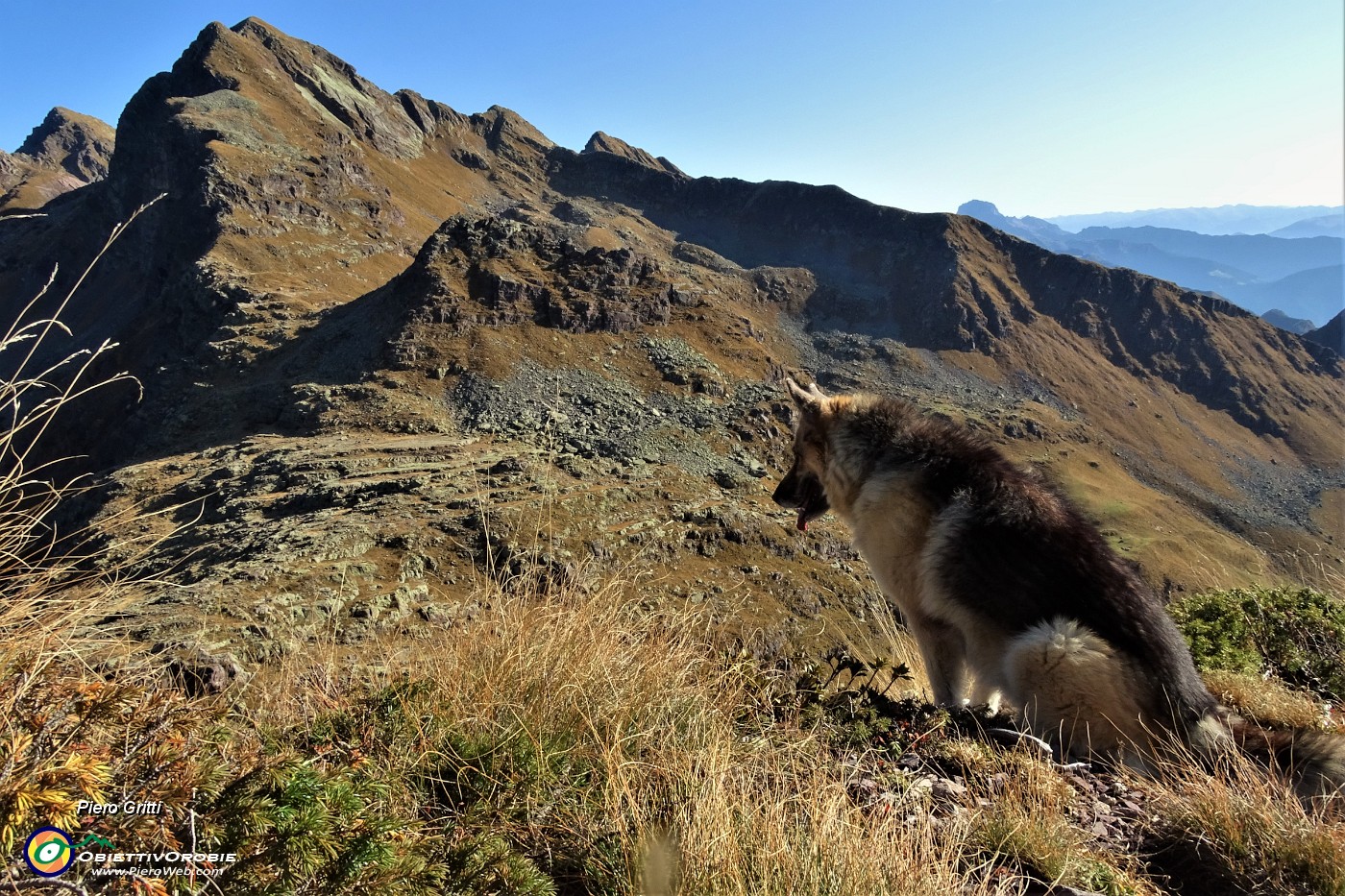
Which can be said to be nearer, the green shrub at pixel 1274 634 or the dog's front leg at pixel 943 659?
the dog's front leg at pixel 943 659

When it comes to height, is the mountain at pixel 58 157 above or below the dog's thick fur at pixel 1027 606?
above

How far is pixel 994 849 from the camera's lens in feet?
8.38

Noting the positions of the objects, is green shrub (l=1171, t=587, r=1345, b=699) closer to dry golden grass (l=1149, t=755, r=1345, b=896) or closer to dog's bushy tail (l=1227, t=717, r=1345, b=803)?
dog's bushy tail (l=1227, t=717, r=1345, b=803)

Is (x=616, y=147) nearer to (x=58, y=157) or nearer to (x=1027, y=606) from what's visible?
(x=58, y=157)

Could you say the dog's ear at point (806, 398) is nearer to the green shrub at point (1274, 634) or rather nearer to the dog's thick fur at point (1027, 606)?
the dog's thick fur at point (1027, 606)

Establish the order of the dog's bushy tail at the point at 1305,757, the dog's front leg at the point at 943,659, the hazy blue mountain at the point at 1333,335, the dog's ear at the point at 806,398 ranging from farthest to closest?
the hazy blue mountain at the point at 1333,335, the dog's ear at the point at 806,398, the dog's front leg at the point at 943,659, the dog's bushy tail at the point at 1305,757

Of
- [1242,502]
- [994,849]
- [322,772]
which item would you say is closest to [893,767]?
[994,849]

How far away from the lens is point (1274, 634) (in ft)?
20.6

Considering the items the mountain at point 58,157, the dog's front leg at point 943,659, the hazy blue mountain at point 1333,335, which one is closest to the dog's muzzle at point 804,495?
the dog's front leg at point 943,659

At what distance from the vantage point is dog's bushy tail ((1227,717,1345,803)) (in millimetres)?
3027

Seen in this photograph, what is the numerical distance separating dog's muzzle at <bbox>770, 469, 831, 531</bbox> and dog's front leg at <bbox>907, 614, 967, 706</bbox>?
1460 millimetres

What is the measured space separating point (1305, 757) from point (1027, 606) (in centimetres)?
136

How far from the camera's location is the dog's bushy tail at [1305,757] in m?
3.03

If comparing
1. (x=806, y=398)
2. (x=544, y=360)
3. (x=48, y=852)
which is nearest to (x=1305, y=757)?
(x=806, y=398)
